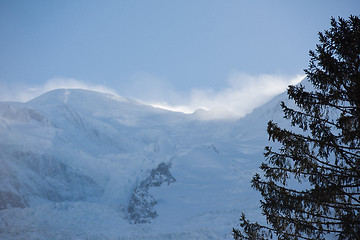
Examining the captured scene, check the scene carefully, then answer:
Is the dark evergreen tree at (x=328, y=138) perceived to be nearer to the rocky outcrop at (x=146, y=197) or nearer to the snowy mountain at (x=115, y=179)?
the snowy mountain at (x=115, y=179)

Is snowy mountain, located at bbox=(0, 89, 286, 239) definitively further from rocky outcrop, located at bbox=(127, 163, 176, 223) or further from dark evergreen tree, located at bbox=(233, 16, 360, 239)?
dark evergreen tree, located at bbox=(233, 16, 360, 239)

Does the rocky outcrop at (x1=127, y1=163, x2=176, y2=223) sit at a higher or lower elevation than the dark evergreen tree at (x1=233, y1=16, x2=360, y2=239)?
lower

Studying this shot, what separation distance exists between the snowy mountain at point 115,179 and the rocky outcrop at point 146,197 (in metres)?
0.29

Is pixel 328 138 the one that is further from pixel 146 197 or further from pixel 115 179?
pixel 115 179

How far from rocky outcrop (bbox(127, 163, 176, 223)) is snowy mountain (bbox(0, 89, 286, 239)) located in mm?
287

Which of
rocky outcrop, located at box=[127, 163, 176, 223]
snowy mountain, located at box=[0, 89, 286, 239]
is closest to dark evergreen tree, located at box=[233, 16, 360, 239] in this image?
snowy mountain, located at box=[0, 89, 286, 239]

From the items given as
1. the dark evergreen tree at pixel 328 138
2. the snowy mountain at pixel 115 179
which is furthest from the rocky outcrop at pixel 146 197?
the dark evergreen tree at pixel 328 138

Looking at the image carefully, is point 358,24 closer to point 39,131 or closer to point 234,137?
point 39,131

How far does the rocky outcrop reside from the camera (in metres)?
74.0

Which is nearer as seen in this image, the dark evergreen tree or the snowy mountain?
the dark evergreen tree

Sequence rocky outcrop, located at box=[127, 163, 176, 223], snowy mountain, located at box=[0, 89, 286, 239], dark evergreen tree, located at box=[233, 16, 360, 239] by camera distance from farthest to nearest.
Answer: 1. rocky outcrop, located at box=[127, 163, 176, 223]
2. snowy mountain, located at box=[0, 89, 286, 239]
3. dark evergreen tree, located at box=[233, 16, 360, 239]

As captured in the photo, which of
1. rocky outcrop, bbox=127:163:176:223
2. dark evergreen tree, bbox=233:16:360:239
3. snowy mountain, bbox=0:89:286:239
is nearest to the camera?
dark evergreen tree, bbox=233:16:360:239

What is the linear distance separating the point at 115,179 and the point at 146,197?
35.4 feet

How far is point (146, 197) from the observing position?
81.7 m
